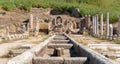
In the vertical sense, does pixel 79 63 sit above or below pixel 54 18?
above

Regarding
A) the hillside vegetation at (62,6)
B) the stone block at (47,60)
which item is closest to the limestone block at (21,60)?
the stone block at (47,60)

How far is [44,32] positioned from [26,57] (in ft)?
187

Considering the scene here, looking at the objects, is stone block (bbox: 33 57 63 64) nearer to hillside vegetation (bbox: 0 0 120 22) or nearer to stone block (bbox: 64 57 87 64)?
stone block (bbox: 64 57 87 64)

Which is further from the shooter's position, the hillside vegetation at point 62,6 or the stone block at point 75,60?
the hillside vegetation at point 62,6

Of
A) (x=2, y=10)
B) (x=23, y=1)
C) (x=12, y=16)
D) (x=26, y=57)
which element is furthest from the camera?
(x=23, y=1)

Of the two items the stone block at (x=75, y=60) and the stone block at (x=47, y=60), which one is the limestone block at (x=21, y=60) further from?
the stone block at (x=75, y=60)

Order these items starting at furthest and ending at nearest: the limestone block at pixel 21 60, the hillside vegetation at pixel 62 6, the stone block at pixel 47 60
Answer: the hillside vegetation at pixel 62 6 → the stone block at pixel 47 60 → the limestone block at pixel 21 60

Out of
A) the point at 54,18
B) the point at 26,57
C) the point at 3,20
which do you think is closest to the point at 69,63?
the point at 26,57

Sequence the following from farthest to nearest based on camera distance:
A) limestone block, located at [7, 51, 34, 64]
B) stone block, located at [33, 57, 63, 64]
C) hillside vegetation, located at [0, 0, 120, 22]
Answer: hillside vegetation, located at [0, 0, 120, 22]
stone block, located at [33, 57, 63, 64]
limestone block, located at [7, 51, 34, 64]

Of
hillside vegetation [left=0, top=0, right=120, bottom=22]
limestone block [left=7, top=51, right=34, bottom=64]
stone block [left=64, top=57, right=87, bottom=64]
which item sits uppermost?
limestone block [left=7, top=51, right=34, bottom=64]

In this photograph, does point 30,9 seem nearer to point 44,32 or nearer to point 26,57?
point 44,32

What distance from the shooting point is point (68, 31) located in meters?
60.8

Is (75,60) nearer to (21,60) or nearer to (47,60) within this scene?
(47,60)

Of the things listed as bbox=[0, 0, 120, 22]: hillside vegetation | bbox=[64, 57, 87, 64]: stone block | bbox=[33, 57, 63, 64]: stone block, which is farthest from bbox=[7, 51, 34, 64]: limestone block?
bbox=[0, 0, 120, 22]: hillside vegetation
